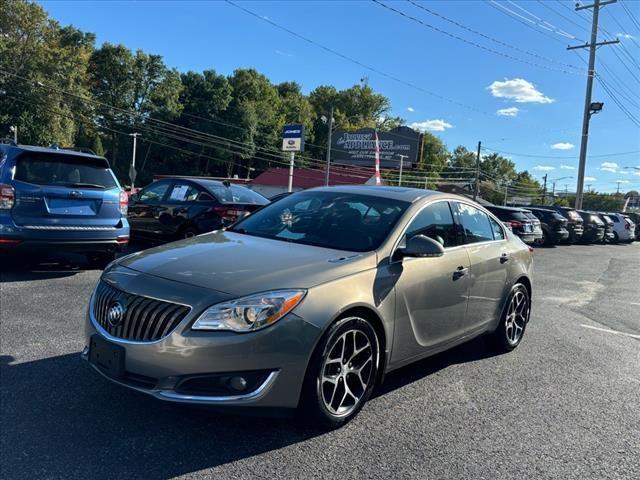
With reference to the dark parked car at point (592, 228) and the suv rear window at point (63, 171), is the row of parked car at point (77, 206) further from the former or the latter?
the dark parked car at point (592, 228)

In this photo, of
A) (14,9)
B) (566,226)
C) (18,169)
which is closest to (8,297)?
(18,169)

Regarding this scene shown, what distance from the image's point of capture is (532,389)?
430 centimetres

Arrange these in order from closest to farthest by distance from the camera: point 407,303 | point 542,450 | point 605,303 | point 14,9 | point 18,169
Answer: point 542,450 → point 407,303 → point 18,169 → point 605,303 → point 14,9

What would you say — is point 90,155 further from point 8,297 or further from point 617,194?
point 617,194

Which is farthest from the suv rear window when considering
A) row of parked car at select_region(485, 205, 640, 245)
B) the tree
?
the tree

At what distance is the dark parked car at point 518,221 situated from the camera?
17125 millimetres

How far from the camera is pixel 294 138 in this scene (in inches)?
899

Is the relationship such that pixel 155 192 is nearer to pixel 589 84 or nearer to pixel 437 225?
pixel 437 225

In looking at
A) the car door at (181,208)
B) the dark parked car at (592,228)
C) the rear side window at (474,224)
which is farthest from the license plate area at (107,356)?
the dark parked car at (592,228)

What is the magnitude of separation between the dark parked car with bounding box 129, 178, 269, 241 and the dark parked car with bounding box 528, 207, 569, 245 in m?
15.3

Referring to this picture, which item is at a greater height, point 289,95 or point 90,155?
point 289,95

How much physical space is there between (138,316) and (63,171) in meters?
4.79

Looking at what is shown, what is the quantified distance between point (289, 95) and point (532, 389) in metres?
84.5

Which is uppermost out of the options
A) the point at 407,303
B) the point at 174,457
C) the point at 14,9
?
the point at 14,9
